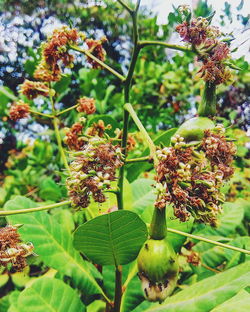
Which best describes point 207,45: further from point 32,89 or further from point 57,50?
point 32,89

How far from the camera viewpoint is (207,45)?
1085 mm

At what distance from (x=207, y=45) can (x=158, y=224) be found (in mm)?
536

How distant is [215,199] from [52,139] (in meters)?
2.21

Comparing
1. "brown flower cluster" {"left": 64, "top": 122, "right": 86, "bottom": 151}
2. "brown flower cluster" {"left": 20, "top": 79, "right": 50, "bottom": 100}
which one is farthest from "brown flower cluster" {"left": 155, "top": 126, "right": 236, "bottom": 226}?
"brown flower cluster" {"left": 20, "top": 79, "right": 50, "bottom": 100}

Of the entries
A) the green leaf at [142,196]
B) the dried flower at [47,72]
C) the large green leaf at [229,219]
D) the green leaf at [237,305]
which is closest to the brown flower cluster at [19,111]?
the dried flower at [47,72]

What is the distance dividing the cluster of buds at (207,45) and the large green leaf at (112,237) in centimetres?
48

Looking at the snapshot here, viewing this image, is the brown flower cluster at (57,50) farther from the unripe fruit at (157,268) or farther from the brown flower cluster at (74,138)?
the unripe fruit at (157,268)

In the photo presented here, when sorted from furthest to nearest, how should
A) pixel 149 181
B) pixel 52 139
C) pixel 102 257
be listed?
pixel 52 139 < pixel 149 181 < pixel 102 257

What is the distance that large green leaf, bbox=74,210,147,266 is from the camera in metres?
0.99

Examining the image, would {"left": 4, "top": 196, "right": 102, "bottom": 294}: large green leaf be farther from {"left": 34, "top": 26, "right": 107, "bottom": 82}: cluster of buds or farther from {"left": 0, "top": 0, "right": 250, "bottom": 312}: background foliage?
{"left": 34, "top": 26, "right": 107, "bottom": 82}: cluster of buds

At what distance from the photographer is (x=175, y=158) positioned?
37.5 inches

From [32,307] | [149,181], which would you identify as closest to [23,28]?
[149,181]

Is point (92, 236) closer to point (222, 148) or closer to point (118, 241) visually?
point (118, 241)

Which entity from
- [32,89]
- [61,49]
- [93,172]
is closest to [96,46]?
[61,49]
